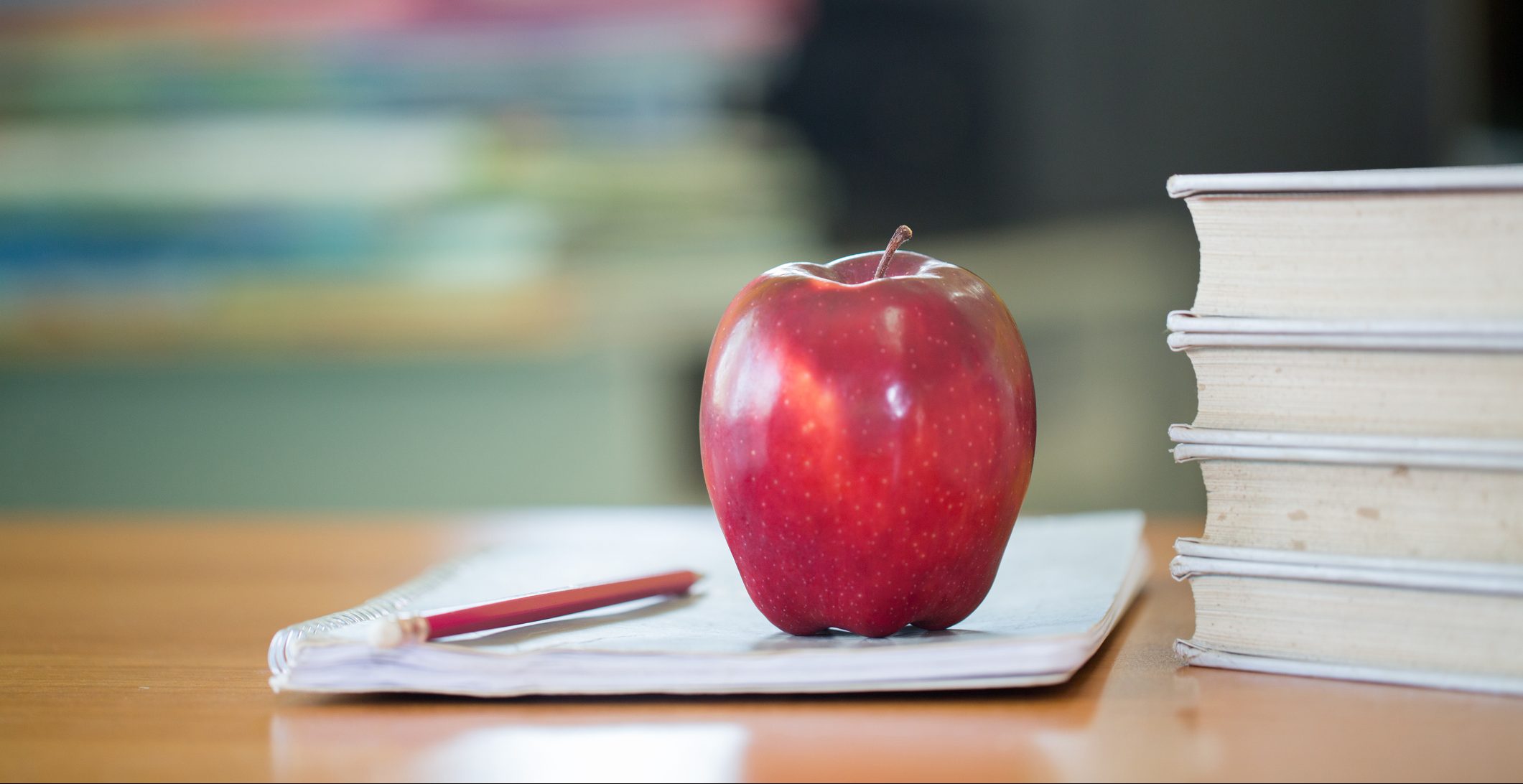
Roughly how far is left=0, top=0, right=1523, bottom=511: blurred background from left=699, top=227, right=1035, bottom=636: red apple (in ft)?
4.62

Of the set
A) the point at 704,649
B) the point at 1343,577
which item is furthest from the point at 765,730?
the point at 1343,577

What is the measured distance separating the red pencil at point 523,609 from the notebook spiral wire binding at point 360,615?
1.5 inches

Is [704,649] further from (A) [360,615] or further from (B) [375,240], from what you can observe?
(B) [375,240]

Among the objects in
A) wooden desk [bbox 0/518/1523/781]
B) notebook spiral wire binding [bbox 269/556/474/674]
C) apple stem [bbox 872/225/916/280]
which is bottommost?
wooden desk [bbox 0/518/1523/781]

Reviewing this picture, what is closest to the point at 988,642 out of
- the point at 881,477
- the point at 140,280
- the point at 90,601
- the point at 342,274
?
the point at 881,477

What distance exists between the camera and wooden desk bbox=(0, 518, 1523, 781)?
0.40m

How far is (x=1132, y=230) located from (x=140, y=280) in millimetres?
1500

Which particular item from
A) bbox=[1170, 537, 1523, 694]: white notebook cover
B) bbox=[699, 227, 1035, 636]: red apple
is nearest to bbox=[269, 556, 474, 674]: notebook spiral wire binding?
bbox=[699, 227, 1035, 636]: red apple

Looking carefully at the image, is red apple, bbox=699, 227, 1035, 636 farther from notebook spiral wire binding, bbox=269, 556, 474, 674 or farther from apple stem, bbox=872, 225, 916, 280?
notebook spiral wire binding, bbox=269, 556, 474, 674

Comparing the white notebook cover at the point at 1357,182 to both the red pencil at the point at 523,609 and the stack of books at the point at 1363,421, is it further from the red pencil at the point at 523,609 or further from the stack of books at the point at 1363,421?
the red pencil at the point at 523,609

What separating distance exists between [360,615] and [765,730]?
21cm

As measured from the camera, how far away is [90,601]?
2.43ft

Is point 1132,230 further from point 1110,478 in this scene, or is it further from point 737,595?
point 737,595

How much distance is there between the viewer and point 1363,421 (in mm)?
459
